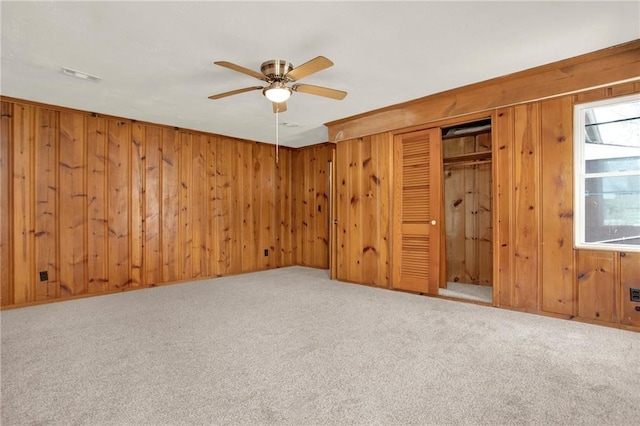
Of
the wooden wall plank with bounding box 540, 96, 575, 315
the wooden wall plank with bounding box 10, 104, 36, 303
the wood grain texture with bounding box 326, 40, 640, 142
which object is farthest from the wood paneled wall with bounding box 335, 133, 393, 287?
Answer: the wooden wall plank with bounding box 10, 104, 36, 303

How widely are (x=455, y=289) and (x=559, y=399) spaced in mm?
2511

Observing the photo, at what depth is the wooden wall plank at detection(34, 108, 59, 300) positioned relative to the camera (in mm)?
3775

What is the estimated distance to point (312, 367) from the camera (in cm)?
210

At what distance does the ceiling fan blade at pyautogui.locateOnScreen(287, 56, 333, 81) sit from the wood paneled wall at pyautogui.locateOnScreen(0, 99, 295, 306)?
3.08m

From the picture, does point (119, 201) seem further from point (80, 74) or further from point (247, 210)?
point (247, 210)

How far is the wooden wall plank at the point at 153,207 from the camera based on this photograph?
4.61 metres

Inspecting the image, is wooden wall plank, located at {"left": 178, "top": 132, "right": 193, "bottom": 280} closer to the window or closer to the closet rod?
the closet rod

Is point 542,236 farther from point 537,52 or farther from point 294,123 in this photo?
point 294,123

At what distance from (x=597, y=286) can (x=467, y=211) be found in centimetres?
191

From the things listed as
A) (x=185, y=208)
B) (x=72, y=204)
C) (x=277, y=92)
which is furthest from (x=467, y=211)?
(x=72, y=204)

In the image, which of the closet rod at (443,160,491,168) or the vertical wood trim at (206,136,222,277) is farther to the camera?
the vertical wood trim at (206,136,222,277)

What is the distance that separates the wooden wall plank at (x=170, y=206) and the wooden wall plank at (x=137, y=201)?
287 mm

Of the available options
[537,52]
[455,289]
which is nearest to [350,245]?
[455,289]

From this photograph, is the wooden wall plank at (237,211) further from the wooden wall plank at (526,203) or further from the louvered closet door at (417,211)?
the wooden wall plank at (526,203)
